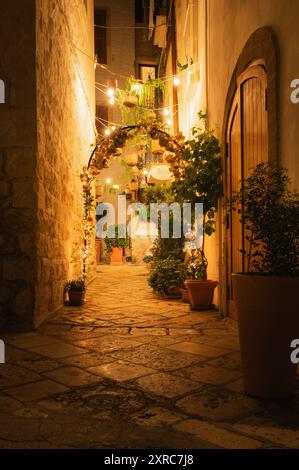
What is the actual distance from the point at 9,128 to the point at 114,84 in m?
6.90

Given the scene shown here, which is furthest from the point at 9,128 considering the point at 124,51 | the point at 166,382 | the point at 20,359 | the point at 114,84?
the point at 124,51

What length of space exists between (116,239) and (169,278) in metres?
10.7

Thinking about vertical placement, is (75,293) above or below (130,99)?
below

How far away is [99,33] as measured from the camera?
17.7 meters

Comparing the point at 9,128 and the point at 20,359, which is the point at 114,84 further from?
the point at 20,359

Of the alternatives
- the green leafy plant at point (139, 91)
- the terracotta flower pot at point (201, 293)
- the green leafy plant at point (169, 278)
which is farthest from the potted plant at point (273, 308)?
the green leafy plant at point (139, 91)

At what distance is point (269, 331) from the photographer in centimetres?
249

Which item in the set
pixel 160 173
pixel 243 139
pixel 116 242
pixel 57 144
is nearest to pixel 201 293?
pixel 243 139

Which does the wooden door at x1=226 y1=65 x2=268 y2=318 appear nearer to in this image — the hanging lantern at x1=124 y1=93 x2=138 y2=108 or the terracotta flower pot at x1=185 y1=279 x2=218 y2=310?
the terracotta flower pot at x1=185 y1=279 x2=218 y2=310

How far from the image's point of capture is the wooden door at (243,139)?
159 inches

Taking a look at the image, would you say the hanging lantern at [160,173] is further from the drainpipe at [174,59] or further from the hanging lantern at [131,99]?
the hanging lantern at [131,99]

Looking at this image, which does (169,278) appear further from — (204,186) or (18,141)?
(18,141)

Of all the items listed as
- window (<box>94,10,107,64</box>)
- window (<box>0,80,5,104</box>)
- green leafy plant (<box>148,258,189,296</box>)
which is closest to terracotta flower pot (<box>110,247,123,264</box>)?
window (<box>94,10,107,64</box>)

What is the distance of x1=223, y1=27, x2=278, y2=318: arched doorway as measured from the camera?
3516mm
